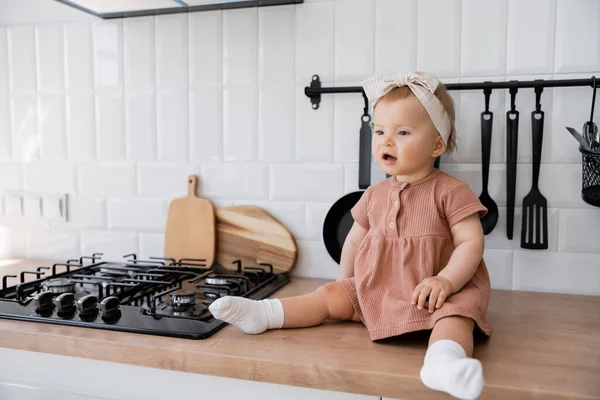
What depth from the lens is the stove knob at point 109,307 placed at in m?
0.94

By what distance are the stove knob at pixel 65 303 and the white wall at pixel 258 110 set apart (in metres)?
0.47

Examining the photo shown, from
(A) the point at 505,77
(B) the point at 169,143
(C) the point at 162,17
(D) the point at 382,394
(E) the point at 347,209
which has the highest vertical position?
(C) the point at 162,17

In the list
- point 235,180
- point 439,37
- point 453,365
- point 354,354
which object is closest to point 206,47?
point 235,180

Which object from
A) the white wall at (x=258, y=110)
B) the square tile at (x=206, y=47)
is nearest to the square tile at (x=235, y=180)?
the white wall at (x=258, y=110)

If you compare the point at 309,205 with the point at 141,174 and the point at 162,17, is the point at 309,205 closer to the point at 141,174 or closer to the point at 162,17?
the point at 141,174

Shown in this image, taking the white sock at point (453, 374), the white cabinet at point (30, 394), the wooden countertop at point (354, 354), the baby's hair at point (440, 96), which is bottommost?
the white cabinet at point (30, 394)

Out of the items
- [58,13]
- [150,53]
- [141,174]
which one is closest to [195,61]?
[150,53]

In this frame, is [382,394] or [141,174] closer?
[382,394]

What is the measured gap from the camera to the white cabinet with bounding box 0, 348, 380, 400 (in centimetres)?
81

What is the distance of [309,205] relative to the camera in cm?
131

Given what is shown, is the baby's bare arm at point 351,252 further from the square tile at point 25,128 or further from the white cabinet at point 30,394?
the square tile at point 25,128

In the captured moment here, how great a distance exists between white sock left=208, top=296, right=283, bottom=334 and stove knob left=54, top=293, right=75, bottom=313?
28 cm

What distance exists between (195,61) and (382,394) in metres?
0.95

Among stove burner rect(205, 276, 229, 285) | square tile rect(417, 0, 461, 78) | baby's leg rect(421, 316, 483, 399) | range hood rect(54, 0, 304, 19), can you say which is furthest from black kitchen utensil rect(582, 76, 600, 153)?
stove burner rect(205, 276, 229, 285)
